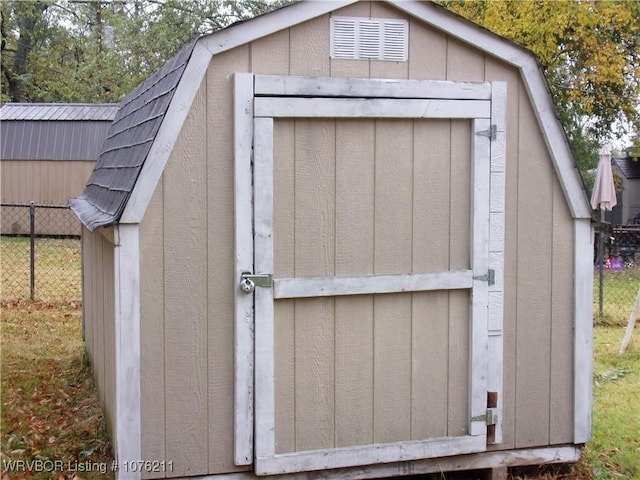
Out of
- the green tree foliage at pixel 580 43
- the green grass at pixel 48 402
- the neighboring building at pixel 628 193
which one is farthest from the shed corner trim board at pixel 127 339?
the neighboring building at pixel 628 193

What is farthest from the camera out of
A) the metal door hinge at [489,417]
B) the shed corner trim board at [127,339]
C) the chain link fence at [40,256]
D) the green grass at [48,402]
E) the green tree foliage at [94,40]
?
the green tree foliage at [94,40]

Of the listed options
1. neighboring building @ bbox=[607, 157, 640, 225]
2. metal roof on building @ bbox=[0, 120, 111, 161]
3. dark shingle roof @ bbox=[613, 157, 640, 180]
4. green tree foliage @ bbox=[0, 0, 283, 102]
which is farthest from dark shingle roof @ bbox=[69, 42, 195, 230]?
dark shingle roof @ bbox=[613, 157, 640, 180]

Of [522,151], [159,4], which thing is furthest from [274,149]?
[159,4]

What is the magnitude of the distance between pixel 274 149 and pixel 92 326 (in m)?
2.99

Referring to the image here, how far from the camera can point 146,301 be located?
393cm

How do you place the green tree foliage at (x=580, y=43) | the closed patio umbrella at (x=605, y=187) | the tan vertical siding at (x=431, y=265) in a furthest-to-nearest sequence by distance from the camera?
the green tree foliage at (x=580, y=43), the closed patio umbrella at (x=605, y=187), the tan vertical siding at (x=431, y=265)

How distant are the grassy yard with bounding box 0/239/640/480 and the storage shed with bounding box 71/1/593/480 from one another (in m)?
0.61

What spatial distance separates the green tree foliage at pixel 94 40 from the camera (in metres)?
24.9

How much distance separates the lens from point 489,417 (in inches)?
175

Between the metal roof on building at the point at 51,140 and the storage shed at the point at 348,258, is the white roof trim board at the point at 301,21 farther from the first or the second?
the metal roof on building at the point at 51,140

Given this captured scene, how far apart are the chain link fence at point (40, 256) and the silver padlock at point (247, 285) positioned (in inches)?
174

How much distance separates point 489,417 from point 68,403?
10.4ft

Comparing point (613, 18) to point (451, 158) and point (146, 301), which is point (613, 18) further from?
point (146, 301)

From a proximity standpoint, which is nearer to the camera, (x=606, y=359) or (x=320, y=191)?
(x=320, y=191)
